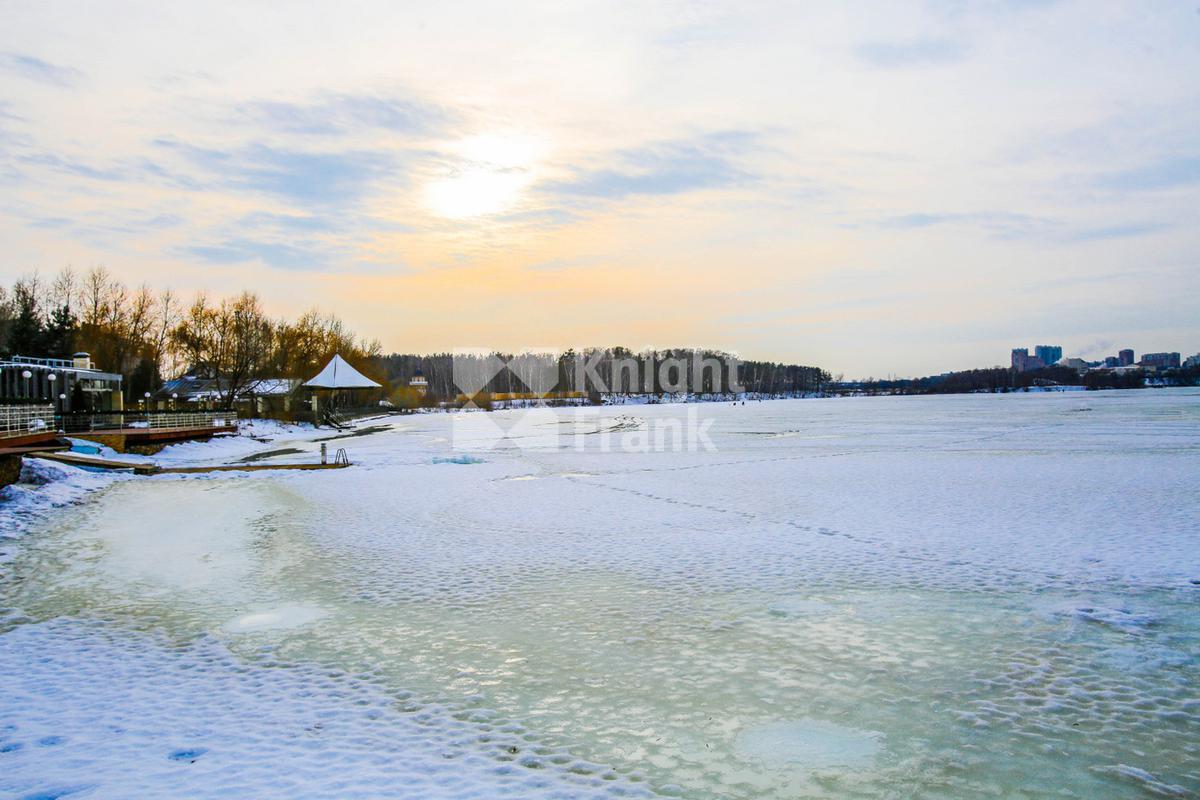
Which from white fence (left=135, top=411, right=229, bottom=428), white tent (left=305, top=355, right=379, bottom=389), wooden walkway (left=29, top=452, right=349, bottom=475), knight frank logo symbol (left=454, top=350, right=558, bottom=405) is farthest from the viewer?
knight frank logo symbol (left=454, top=350, right=558, bottom=405)

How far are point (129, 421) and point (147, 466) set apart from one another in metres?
12.0

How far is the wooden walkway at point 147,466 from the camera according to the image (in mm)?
21453

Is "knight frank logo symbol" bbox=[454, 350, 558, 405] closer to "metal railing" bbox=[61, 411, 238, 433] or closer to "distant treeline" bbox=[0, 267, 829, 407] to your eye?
"distant treeline" bbox=[0, 267, 829, 407]

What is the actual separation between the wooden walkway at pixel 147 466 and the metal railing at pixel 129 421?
269 inches

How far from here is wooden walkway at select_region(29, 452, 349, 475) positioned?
2145cm

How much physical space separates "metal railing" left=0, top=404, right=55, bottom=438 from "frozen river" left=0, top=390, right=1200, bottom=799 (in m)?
10.1

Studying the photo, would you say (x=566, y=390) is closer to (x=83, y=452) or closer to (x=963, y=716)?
(x=83, y=452)

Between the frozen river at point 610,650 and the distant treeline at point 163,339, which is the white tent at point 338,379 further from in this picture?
the frozen river at point 610,650

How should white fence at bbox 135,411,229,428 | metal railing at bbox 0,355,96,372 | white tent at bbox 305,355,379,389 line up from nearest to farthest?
metal railing at bbox 0,355,96,372, white fence at bbox 135,411,229,428, white tent at bbox 305,355,379,389

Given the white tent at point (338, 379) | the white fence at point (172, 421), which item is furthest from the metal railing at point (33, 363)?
the white tent at point (338, 379)

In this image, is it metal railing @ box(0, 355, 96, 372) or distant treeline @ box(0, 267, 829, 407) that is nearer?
metal railing @ box(0, 355, 96, 372)

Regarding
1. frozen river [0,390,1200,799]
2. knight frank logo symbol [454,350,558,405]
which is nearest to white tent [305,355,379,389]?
frozen river [0,390,1200,799]

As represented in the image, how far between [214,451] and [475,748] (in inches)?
1213

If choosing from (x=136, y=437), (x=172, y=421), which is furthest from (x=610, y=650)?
(x=172, y=421)
